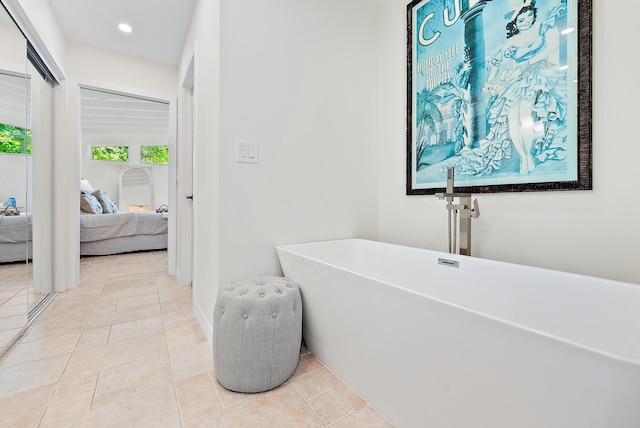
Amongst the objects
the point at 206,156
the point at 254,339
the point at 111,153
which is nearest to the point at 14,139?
the point at 206,156

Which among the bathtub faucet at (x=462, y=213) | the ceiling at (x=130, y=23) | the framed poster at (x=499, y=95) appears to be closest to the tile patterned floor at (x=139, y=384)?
the bathtub faucet at (x=462, y=213)

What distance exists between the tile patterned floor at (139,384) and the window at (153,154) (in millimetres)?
6743

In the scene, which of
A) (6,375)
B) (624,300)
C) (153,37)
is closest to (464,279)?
(624,300)

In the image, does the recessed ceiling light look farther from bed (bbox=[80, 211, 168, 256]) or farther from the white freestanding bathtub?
bed (bbox=[80, 211, 168, 256])

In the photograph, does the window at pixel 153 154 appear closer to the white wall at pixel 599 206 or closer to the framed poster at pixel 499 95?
the framed poster at pixel 499 95

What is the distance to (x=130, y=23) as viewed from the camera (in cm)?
259

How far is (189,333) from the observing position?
6.42ft

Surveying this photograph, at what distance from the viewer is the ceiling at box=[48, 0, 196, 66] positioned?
92.8 inches

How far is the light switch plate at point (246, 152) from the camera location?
68.3 inches

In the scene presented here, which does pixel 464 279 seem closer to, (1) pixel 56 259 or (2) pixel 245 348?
(2) pixel 245 348

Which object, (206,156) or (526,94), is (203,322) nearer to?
(206,156)

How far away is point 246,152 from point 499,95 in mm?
1514

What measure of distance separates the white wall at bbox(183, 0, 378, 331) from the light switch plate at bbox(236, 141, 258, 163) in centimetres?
4

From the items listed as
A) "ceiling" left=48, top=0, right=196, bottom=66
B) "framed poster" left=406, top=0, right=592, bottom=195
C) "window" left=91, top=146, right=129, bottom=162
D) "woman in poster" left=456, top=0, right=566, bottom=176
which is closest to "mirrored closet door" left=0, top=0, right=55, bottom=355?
"ceiling" left=48, top=0, right=196, bottom=66
